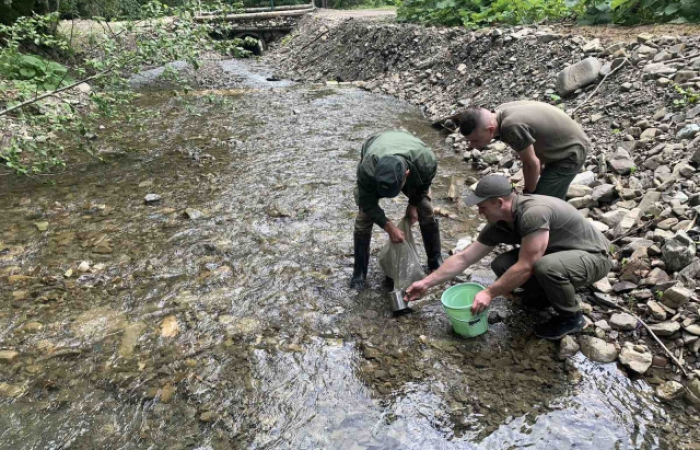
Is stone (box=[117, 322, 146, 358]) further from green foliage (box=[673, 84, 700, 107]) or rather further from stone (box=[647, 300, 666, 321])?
green foliage (box=[673, 84, 700, 107])

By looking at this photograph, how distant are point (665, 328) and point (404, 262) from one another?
79.6 inches

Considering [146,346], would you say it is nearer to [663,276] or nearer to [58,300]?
[58,300]

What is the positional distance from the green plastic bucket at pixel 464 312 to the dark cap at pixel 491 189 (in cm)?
81

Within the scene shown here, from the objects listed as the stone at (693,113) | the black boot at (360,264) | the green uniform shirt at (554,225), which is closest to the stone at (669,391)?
the green uniform shirt at (554,225)

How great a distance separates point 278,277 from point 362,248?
39.2 inches

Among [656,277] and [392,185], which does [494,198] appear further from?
[656,277]

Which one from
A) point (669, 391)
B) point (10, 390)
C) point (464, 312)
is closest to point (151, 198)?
point (10, 390)

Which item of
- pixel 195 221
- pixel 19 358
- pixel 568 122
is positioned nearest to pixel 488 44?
pixel 568 122

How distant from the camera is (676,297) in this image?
3355 millimetres

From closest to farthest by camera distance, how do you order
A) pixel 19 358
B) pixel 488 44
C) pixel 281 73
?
pixel 19 358, pixel 488 44, pixel 281 73

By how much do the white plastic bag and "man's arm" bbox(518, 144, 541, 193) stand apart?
1184mm

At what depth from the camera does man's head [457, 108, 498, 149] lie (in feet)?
12.3

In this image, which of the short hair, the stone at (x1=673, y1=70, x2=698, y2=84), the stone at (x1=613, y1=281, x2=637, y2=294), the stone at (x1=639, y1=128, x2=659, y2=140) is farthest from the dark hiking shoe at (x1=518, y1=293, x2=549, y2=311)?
the stone at (x1=673, y1=70, x2=698, y2=84)

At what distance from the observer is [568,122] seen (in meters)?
4.02
